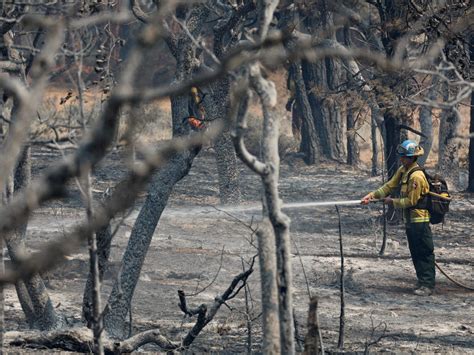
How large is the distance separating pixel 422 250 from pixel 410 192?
805mm

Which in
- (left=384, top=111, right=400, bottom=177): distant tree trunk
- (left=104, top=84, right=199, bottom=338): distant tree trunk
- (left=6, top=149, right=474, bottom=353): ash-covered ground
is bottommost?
(left=6, top=149, right=474, bottom=353): ash-covered ground

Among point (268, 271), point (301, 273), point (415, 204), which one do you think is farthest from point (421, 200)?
point (268, 271)

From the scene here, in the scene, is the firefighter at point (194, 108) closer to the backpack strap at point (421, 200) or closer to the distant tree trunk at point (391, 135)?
the backpack strap at point (421, 200)

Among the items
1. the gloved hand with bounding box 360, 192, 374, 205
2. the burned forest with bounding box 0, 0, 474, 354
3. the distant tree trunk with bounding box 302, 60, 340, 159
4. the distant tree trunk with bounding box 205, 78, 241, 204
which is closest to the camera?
the burned forest with bounding box 0, 0, 474, 354

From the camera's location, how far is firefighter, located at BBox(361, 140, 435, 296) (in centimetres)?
1178

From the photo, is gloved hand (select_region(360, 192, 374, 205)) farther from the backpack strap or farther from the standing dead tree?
the standing dead tree

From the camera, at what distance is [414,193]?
1176 cm

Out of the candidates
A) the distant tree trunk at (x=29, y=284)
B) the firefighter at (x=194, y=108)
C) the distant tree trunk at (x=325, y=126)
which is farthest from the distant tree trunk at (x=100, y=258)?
the distant tree trunk at (x=325, y=126)

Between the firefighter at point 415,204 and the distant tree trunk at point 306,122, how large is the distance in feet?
43.1

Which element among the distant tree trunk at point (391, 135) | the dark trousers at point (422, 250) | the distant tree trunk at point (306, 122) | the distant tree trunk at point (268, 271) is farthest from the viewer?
the distant tree trunk at point (306, 122)

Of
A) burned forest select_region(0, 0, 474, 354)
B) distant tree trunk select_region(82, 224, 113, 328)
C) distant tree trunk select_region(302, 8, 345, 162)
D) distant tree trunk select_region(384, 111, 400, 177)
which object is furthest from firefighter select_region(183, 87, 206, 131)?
distant tree trunk select_region(302, 8, 345, 162)

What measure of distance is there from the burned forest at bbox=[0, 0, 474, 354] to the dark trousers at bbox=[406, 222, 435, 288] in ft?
0.08

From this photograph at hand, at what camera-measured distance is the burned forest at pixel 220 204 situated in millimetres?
3734

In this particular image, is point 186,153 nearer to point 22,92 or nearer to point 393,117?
point 22,92
